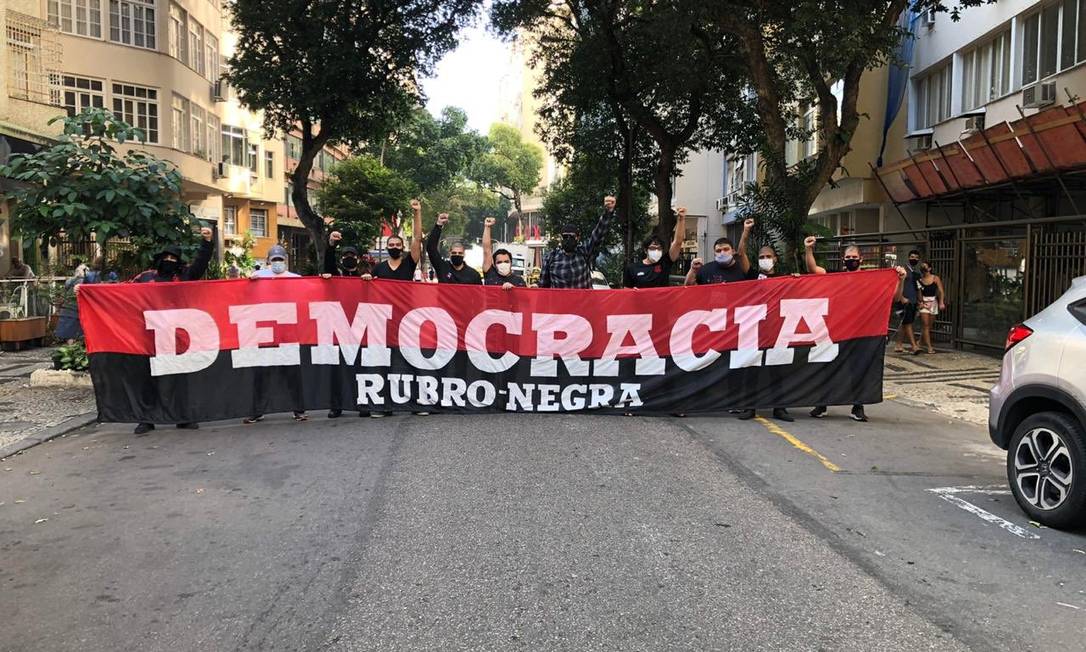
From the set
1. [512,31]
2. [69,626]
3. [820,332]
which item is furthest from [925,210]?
[69,626]

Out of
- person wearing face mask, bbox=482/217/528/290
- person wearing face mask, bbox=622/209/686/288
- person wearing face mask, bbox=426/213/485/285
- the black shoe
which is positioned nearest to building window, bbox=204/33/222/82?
person wearing face mask, bbox=426/213/485/285

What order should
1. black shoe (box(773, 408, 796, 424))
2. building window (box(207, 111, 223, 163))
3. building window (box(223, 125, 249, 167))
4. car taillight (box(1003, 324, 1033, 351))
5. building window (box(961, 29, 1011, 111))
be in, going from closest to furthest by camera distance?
car taillight (box(1003, 324, 1033, 351)), black shoe (box(773, 408, 796, 424)), building window (box(961, 29, 1011, 111)), building window (box(207, 111, 223, 163)), building window (box(223, 125, 249, 167))

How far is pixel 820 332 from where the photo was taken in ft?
29.9

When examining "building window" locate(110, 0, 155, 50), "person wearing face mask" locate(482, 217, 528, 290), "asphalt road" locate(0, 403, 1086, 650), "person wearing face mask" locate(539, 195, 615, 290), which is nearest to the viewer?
"asphalt road" locate(0, 403, 1086, 650)

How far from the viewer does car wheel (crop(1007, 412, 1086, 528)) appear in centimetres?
522

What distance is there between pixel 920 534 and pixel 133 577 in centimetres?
467

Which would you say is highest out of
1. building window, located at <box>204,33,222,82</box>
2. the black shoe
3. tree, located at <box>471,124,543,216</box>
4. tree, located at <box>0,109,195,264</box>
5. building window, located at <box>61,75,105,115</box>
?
tree, located at <box>471,124,543,216</box>

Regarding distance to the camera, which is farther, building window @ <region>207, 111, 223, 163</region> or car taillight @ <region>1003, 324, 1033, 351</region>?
building window @ <region>207, 111, 223, 163</region>

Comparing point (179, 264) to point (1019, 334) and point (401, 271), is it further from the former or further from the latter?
point (1019, 334)

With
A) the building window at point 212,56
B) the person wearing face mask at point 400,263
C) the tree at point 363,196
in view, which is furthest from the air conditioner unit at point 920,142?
the tree at point 363,196

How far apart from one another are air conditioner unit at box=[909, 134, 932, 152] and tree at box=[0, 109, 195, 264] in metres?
17.4

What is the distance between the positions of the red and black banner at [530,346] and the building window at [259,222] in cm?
3758

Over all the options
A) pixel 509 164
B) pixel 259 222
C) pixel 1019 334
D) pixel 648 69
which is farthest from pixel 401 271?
pixel 509 164

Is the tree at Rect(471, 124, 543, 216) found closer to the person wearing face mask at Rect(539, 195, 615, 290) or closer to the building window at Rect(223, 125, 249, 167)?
the building window at Rect(223, 125, 249, 167)
